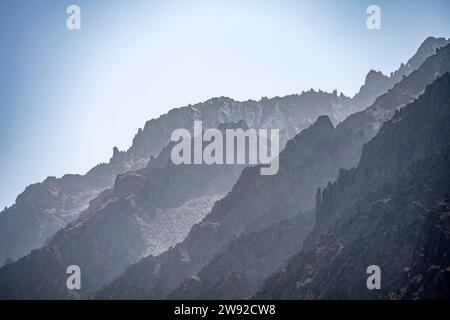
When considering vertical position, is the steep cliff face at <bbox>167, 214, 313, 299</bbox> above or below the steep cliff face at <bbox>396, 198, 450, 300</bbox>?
below

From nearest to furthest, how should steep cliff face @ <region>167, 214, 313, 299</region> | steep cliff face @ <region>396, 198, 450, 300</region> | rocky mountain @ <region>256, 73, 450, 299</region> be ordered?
steep cliff face @ <region>396, 198, 450, 300</region> < rocky mountain @ <region>256, 73, 450, 299</region> < steep cliff face @ <region>167, 214, 313, 299</region>

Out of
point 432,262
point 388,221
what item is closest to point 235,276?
point 388,221

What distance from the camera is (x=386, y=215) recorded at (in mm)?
146625

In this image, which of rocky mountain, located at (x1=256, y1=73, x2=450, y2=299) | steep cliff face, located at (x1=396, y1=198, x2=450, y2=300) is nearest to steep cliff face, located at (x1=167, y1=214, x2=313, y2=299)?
rocky mountain, located at (x1=256, y1=73, x2=450, y2=299)

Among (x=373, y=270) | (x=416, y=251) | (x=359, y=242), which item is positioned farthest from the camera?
(x=359, y=242)

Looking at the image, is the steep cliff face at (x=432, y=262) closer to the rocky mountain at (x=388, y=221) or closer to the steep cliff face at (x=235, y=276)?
the rocky mountain at (x=388, y=221)

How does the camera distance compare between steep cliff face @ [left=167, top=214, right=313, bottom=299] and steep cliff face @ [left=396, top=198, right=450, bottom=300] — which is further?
steep cliff face @ [left=167, top=214, right=313, bottom=299]

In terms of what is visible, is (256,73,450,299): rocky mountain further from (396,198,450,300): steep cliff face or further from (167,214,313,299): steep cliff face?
(167,214,313,299): steep cliff face

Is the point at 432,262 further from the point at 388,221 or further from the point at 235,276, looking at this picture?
the point at 235,276

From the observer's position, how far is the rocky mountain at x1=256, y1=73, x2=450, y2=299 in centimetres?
11725
